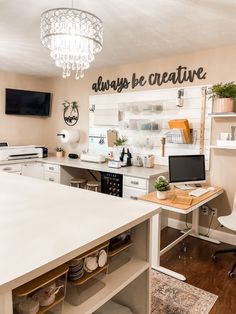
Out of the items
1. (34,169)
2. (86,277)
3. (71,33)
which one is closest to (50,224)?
(86,277)

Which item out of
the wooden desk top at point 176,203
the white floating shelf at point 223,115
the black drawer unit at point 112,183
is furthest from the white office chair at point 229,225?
the black drawer unit at point 112,183

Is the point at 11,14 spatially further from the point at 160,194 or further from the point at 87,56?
the point at 160,194

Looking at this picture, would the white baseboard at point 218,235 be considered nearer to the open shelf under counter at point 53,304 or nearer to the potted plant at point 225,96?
the potted plant at point 225,96

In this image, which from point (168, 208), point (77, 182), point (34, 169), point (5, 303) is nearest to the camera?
point (5, 303)

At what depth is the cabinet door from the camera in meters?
4.23

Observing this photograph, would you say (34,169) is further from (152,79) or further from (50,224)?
(50,224)

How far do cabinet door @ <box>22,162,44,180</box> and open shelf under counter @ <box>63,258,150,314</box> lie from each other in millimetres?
3250

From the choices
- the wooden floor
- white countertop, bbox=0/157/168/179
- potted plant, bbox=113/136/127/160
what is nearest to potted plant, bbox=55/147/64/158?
white countertop, bbox=0/157/168/179

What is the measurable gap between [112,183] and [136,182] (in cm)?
43

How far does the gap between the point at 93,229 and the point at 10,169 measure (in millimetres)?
3331

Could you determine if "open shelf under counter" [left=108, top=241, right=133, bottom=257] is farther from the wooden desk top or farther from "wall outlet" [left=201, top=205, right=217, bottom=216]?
"wall outlet" [left=201, top=205, right=217, bottom=216]

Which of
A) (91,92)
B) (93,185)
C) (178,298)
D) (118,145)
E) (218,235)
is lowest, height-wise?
(178,298)

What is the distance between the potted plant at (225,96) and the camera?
2844 millimetres

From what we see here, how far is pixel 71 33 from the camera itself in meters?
1.89
